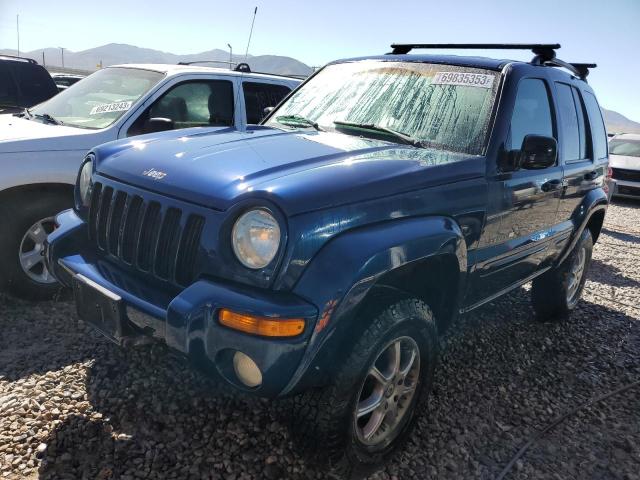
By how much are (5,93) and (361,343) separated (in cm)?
607

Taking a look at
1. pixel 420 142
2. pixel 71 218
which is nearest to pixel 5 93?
pixel 71 218

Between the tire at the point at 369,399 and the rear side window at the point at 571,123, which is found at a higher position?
the rear side window at the point at 571,123

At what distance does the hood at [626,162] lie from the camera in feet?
42.1

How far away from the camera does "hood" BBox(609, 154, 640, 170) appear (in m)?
12.8

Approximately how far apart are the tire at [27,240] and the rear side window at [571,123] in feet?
11.8

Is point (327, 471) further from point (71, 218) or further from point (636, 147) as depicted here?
point (636, 147)

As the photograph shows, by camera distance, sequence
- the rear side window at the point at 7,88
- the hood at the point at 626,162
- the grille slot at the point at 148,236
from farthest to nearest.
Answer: the hood at the point at 626,162
the rear side window at the point at 7,88
the grille slot at the point at 148,236

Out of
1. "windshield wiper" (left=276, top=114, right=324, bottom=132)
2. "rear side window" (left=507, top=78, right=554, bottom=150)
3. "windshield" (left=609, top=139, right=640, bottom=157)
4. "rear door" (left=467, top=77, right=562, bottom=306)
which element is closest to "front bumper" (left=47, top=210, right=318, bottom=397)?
"rear door" (left=467, top=77, right=562, bottom=306)

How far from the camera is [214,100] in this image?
15.8ft

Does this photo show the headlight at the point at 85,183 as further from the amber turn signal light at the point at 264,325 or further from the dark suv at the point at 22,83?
the dark suv at the point at 22,83

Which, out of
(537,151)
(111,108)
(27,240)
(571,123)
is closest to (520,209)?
(537,151)

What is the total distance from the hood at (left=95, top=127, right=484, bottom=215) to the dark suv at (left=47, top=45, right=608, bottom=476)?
0.04 ft

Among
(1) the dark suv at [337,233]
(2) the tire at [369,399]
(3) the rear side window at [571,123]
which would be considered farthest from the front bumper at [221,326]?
(3) the rear side window at [571,123]

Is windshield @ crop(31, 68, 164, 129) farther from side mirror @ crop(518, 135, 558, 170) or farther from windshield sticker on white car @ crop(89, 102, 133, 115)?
side mirror @ crop(518, 135, 558, 170)
